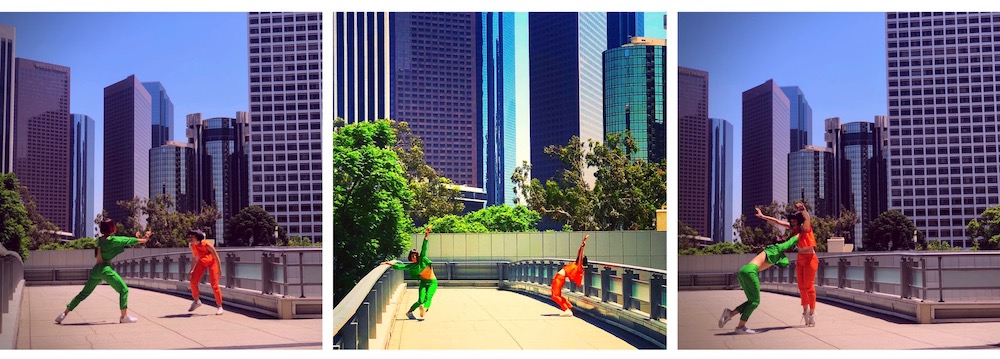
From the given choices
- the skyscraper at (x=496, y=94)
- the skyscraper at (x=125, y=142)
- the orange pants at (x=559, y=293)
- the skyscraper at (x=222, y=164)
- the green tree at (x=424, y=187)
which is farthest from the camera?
the green tree at (x=424, y=187)

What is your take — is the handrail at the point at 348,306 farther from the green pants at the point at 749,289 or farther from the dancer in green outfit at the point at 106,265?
the green pants at the point at 749,289

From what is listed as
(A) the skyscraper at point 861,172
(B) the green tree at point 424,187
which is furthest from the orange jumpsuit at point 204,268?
(B) the green tree at point 424,187

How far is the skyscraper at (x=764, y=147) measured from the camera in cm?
806

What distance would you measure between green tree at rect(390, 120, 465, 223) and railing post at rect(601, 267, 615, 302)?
9556 mm

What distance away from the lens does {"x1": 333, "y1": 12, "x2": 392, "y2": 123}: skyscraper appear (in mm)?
13484

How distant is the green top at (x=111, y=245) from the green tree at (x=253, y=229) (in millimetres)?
1870

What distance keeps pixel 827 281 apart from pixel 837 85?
1836 millimetres

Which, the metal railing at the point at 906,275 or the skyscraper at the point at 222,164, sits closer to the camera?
the metal railing at the point at 906,275

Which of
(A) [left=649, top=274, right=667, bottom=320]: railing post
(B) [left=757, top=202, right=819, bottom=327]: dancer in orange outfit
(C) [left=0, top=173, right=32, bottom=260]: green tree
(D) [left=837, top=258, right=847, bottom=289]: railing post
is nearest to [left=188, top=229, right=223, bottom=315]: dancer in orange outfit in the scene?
(C) [left=0, top=173, right=32, bottom=260]: green tree

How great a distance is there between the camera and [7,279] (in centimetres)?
705

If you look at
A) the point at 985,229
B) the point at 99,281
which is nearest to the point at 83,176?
the point at 99,281

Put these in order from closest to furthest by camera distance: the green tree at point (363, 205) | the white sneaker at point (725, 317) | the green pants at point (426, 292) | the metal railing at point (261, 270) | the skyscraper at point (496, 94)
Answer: the white sneaker at point (725, 317), the metal railing at point (261, 270), the green pants at point (426, 292), the skyscraper at point (496, 94), the green tree at point (363, 205)
